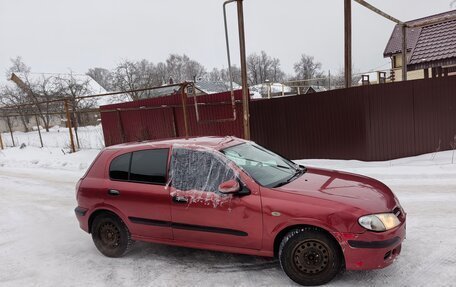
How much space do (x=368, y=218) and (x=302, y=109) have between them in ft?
23.9

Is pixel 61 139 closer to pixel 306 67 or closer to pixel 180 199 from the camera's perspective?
pixel 180 199

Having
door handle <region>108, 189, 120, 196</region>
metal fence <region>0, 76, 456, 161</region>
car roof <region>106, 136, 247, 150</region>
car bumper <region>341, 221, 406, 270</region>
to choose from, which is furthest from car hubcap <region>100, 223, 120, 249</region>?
metal fence <region>0, 76, 456, 161</region>

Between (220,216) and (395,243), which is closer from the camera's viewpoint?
(395,243)

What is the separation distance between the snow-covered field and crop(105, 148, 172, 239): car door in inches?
18.7

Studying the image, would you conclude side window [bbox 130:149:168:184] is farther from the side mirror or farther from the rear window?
the side mirror

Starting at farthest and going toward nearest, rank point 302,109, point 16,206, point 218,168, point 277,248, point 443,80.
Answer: point 302,109 → point 443,80 → point 16,206 → point 218,168 → point 277,248

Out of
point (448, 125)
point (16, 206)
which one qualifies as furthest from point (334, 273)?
point (448, 125)

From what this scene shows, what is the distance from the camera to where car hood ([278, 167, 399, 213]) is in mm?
3613

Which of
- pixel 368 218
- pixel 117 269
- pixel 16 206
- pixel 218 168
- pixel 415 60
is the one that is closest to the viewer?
pixel 368 218

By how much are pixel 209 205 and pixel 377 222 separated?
172cm

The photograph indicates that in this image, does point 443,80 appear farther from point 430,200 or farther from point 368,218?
point 368,218

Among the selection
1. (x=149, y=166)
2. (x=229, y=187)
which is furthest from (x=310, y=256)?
(x=149, y=166)

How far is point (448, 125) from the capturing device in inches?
388

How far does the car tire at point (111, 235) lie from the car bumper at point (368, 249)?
108 inches
